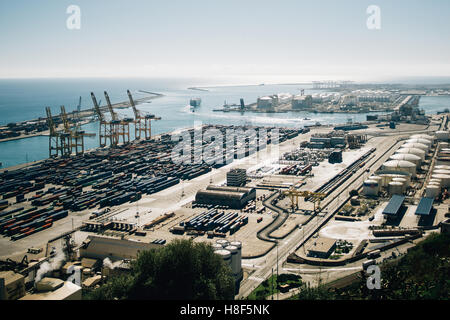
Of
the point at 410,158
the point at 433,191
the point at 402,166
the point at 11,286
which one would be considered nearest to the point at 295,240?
the point at 433,191

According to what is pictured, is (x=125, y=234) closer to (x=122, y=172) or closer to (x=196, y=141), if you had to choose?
(x=122, y=172)

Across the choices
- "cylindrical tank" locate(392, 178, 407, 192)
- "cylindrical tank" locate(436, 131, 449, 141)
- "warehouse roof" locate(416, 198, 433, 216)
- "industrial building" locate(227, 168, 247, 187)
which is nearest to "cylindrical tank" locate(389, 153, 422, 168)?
"cylindrical tank" locate(392, 178, 407, 192)

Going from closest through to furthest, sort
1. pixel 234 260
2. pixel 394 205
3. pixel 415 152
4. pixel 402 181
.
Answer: pixel 234 260 → pixel 394 205 → pixel 402 181 → pixel 415 152

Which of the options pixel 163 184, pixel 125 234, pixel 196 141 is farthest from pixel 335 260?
pixel 196 141

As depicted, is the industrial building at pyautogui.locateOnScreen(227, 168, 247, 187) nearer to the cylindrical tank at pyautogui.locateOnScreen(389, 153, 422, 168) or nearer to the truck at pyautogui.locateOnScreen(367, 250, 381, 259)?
the cylindrical tank at pyautogui.locateOnScreen(389, 153, 422, 168)

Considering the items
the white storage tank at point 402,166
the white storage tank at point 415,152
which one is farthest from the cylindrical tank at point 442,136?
the white storage tank at point 402,166

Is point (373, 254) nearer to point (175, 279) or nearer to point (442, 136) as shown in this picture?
point (175, 279)
